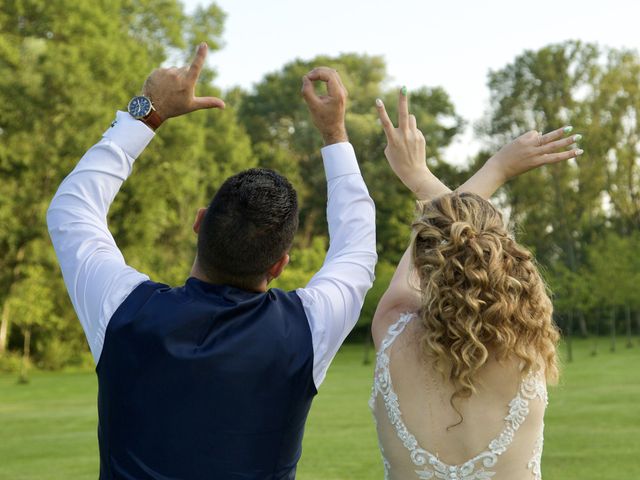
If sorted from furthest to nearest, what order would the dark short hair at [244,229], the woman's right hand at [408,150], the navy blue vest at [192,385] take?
the woman's right hand at [408,150] → the dark short hair at [244,229] → the navy blue vest at [192,385]

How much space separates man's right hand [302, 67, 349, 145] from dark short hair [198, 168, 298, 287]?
497 millimetres

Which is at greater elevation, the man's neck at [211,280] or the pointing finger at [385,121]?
the pointing finger at [385,121]

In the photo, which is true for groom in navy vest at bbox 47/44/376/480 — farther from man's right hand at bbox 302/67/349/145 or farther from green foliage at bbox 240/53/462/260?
green foliage at bbox 240/53/462/260

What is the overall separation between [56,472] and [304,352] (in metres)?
13.3

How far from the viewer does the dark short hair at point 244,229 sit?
2377 millimetres

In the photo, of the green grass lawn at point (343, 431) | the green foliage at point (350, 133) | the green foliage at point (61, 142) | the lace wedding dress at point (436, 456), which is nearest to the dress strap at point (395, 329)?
the lace wedding dress at point (436, 456)

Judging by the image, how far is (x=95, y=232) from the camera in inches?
96.3

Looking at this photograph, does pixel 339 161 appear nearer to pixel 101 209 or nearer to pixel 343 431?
pixel 101 209

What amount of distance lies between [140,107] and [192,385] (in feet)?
2.94

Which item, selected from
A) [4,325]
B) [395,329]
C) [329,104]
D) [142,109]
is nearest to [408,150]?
[329,104]

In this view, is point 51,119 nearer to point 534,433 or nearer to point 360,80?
point 360,80

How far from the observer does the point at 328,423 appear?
69.8 feet

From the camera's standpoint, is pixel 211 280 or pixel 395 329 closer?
pixel 211 280

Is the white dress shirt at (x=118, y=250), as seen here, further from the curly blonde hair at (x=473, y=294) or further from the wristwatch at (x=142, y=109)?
the curly blonde hair at (x=473, y=294)
